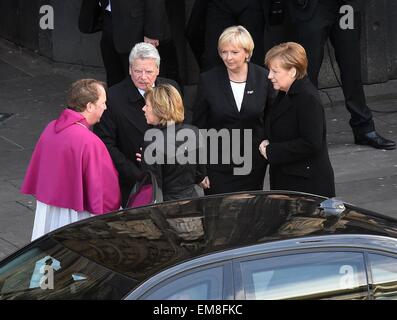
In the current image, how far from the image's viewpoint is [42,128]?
11.2m

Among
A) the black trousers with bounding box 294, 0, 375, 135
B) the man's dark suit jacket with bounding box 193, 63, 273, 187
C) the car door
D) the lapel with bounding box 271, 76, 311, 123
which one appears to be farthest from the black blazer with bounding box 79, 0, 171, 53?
the car door

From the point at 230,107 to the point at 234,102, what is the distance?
56 millimetres

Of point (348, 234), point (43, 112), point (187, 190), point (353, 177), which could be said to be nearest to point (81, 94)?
point (187, 190)

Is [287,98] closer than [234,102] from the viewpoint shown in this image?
Yes

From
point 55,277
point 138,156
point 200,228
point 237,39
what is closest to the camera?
point 55,277

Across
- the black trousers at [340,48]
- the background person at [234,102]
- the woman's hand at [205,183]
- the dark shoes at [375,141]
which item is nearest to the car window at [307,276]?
the woman's hand at [205,183]

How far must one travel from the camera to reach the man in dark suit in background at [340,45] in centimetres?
1041

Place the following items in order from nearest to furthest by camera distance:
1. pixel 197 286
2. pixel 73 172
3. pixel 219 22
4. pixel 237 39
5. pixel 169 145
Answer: pixel 197 286 < pixel 73 172 < pixel 169 145 < pixel 237 39 < pixel 219 22

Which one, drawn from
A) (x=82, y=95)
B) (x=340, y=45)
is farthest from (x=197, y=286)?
(x=340, y=45)

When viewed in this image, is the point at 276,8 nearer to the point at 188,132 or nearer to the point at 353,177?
the point at 353,177

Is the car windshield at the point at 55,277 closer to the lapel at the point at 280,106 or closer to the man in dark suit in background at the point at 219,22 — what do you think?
the lapel at the point at 280,106

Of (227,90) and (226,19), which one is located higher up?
(226,19)

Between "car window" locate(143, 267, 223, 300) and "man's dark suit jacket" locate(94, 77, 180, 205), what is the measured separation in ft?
9.10

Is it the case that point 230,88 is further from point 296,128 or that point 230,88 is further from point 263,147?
point 296,128
